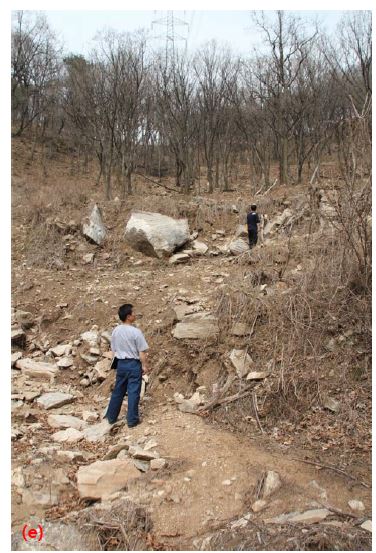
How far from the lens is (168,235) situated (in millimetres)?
10719

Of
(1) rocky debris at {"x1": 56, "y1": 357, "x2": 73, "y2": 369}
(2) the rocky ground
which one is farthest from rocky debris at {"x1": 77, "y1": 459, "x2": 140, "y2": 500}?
(1) rocky debris at {"x1": 56, "y1": 357, "x2": 73, "y2": 369}

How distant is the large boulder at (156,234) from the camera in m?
10.6

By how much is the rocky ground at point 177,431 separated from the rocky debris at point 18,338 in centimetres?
2

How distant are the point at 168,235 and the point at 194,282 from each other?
279 cm

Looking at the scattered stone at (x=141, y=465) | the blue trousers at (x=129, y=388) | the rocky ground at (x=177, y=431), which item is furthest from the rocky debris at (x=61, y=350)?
the scattered stone at (x=141, y=465)

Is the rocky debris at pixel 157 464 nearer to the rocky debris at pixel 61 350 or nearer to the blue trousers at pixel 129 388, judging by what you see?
the blue trousers at pixel 129 388

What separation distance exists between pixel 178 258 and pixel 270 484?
7075mm

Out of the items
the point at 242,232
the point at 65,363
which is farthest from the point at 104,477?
the point at 242,232

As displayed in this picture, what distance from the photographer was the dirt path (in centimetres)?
343

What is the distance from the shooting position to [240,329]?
19.8ft

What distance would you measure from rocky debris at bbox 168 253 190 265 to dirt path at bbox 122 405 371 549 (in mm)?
6048

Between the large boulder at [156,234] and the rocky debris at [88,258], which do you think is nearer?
the large boulder at [156,234]

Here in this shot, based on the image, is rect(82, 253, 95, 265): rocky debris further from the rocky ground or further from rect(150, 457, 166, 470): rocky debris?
rect(150, 457, 166, 470): rocky debris

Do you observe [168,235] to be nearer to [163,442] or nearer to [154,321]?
[154,321]
